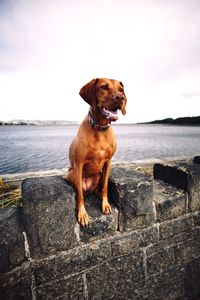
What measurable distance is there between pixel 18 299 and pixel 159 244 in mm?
1542

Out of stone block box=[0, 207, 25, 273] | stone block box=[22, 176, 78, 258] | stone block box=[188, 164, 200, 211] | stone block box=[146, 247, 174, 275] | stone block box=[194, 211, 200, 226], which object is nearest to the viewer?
stone block box=[0, 207, 25, 273]

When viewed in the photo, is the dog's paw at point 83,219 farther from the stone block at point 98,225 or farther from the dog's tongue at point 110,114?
the dog's tongue at point 110,114

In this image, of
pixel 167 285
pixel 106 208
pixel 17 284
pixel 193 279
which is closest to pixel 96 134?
pixel 106 208

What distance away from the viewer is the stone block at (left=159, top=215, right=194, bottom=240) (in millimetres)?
2590

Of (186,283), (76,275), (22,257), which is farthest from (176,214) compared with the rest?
(22,257)

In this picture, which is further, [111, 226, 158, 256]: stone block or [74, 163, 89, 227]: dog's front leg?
[111, 226, 158, 256]: stone block

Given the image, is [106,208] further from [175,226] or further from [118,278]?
[175,226]

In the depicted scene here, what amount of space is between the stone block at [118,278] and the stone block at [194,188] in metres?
0.88

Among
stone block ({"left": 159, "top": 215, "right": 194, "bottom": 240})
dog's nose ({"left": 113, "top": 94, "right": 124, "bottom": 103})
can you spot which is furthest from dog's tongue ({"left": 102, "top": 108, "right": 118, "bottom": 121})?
stone block ({"left": 159, "top": 215, "right": 194, "bottom": 240})

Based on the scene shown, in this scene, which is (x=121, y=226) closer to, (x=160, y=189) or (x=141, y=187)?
(x=141, y=187)

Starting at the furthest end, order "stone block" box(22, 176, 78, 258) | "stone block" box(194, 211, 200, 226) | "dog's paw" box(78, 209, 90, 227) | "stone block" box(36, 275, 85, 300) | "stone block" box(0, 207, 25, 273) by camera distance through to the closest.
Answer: "stone block" box(194, 211, 200, 226) < "dog's paw" box(78, 209, 90, 227) < "stone block" box(36, 275, 85, 300) < "stone block" box(22, 176, 78, 258) < "stone block" box(0, 207, 25, 273)

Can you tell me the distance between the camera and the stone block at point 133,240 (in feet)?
7.62

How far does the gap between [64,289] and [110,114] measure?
1.67 metres

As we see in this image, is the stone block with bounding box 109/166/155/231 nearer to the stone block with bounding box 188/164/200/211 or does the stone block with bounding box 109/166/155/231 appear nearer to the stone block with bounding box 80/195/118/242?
the stone block with bounding box 80/195/118/242
